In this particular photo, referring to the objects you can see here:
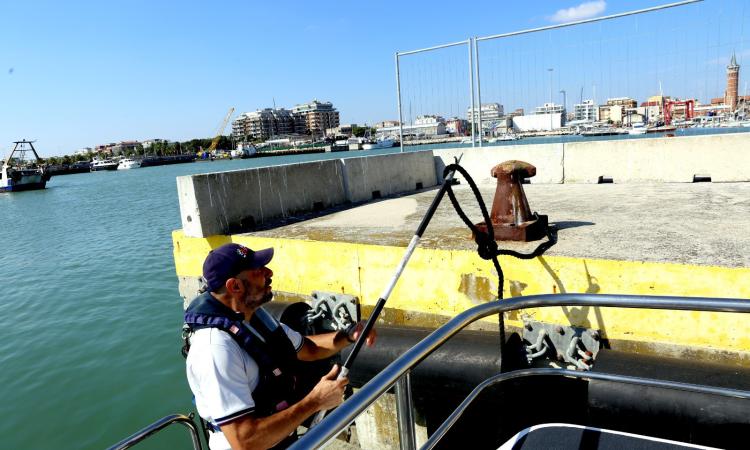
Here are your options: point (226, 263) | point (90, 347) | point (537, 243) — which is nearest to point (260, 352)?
point (226, 263)

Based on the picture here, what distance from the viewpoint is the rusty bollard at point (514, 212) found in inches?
197

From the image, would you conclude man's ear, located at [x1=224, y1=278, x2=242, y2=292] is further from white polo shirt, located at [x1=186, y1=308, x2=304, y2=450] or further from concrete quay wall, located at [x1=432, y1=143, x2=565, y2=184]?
concrete quay wall, located at [x1=432, y1=143, x2=565, y2=184]

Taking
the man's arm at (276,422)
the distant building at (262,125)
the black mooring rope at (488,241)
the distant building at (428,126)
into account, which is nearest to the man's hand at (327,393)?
the man's arm at (276,422)

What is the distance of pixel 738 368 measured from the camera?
3.29 metres

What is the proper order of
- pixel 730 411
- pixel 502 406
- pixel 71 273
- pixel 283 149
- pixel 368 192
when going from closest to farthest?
pixel 730 411 < pixel 502 406 < pixel 368 192 < pixel 71 273 < pixel 283 149

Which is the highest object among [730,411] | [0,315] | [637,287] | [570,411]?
[637,287]

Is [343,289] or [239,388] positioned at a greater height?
[239,388]

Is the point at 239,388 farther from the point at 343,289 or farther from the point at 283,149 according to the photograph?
the point at 283,149

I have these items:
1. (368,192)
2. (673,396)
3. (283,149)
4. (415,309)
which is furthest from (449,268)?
(283,149)

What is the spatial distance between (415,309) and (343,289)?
90cm

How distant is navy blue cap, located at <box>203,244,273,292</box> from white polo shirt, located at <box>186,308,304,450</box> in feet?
0.89

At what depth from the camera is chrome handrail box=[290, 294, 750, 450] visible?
1.34 meters

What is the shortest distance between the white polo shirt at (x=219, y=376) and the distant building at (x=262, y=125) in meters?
188

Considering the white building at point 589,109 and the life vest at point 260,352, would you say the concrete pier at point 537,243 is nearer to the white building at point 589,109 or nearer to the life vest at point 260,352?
the life vest at point 260,352
